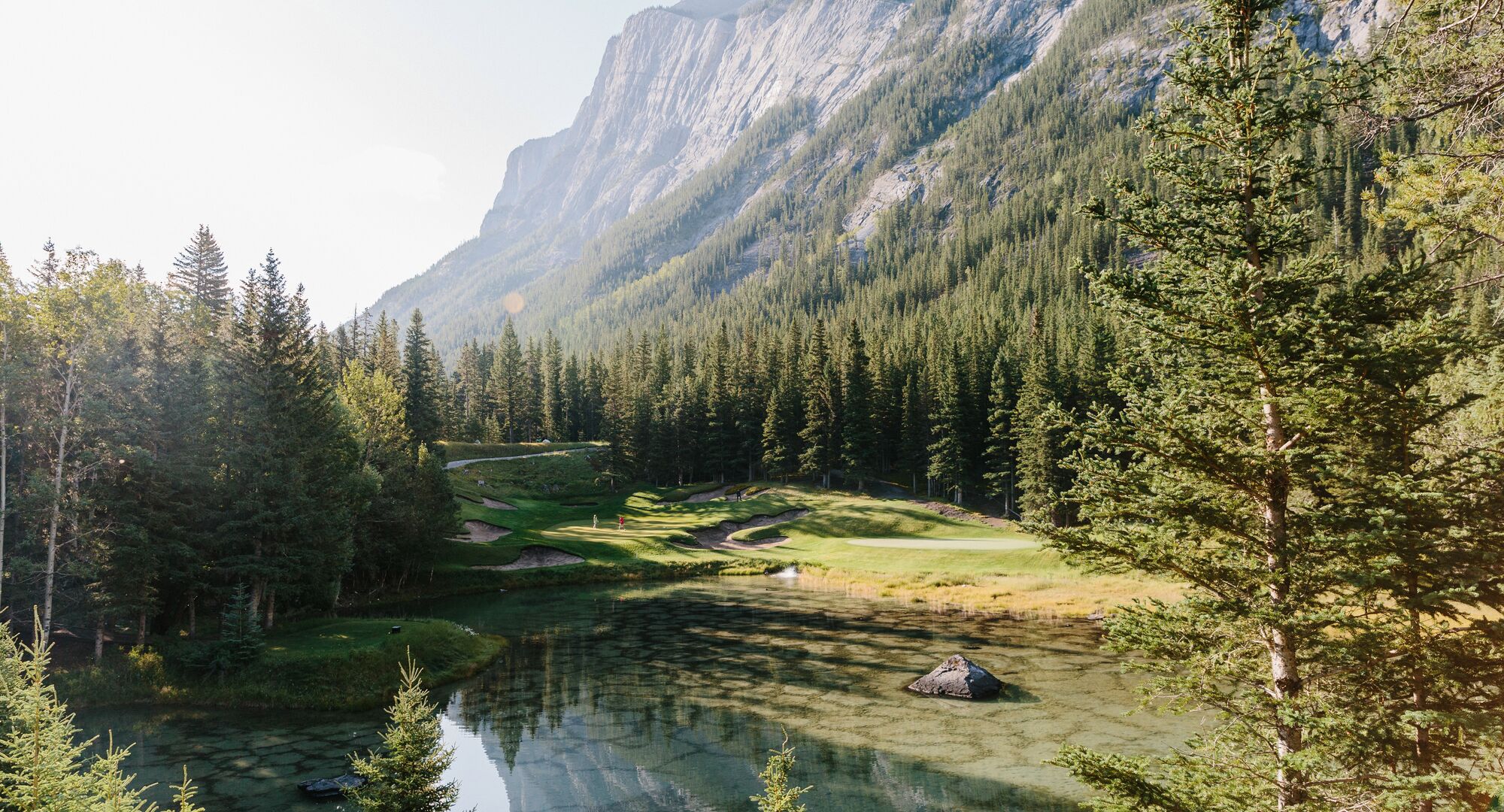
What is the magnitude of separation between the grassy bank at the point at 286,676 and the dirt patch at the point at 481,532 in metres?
30.3

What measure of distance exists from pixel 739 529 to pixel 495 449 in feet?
157

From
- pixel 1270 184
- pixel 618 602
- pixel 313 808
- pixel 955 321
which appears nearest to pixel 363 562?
pixel 618 602

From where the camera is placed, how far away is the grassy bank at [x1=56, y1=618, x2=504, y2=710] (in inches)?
1041

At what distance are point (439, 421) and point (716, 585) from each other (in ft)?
160

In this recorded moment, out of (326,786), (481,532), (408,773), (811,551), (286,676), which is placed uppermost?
(408,773)

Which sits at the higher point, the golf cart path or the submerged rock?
the golf cart path

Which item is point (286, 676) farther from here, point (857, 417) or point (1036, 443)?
point (857, 417)

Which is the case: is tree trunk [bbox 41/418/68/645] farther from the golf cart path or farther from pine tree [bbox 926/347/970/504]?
pine tree [bbox 926/347/970/504]

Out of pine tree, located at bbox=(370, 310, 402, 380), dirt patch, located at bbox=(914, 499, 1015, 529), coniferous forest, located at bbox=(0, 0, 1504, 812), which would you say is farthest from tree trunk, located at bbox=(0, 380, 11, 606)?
dirt patch, located at bbox=(914, 499, 1015, 529)

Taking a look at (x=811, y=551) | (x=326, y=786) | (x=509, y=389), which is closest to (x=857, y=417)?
(x=811, y=551)

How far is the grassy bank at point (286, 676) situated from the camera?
26.4 metres

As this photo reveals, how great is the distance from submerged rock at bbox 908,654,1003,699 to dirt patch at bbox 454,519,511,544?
43957 millimetres

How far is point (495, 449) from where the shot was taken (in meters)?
102

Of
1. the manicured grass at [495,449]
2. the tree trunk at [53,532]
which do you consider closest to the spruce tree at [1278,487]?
the tree trunk at [53,532]
